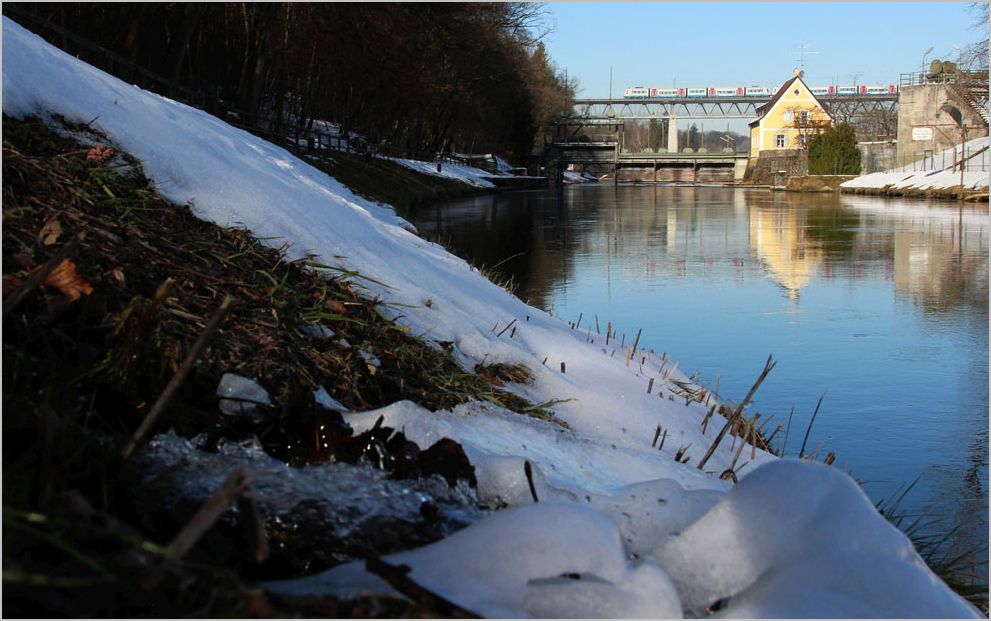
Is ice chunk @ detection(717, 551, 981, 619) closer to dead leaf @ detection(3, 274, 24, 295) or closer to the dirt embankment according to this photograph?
the dirt embankment

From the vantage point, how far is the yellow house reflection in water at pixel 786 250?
40.7 feet

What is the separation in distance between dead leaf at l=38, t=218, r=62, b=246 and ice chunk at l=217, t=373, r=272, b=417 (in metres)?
0.60

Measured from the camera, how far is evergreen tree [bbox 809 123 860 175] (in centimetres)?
5519

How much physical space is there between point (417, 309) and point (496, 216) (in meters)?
21.5

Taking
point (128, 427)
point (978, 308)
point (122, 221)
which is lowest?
point (978, 308)

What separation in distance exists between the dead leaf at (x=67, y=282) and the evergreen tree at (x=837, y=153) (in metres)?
57.0

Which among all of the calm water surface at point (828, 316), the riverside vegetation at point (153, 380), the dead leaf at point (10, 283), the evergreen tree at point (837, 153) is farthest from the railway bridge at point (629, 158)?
the dead leaf at point (10, 283)

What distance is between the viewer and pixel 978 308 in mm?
9844

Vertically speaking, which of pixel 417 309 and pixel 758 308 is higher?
pixel 417 309

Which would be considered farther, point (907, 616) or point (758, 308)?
point (758, 308)

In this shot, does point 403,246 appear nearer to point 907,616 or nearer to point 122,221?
point 122,221

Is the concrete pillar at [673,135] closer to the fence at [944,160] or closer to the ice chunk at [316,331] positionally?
the fence at [944,160]

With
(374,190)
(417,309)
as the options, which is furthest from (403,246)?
(374,190)

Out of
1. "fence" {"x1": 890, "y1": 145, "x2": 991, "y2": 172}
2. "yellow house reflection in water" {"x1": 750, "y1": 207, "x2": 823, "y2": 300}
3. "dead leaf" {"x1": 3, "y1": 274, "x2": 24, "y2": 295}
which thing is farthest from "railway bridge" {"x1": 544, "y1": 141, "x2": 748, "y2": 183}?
"dead leaf" {"x1": 3, "y1": 274, "x2": 24, "y2": 295}
